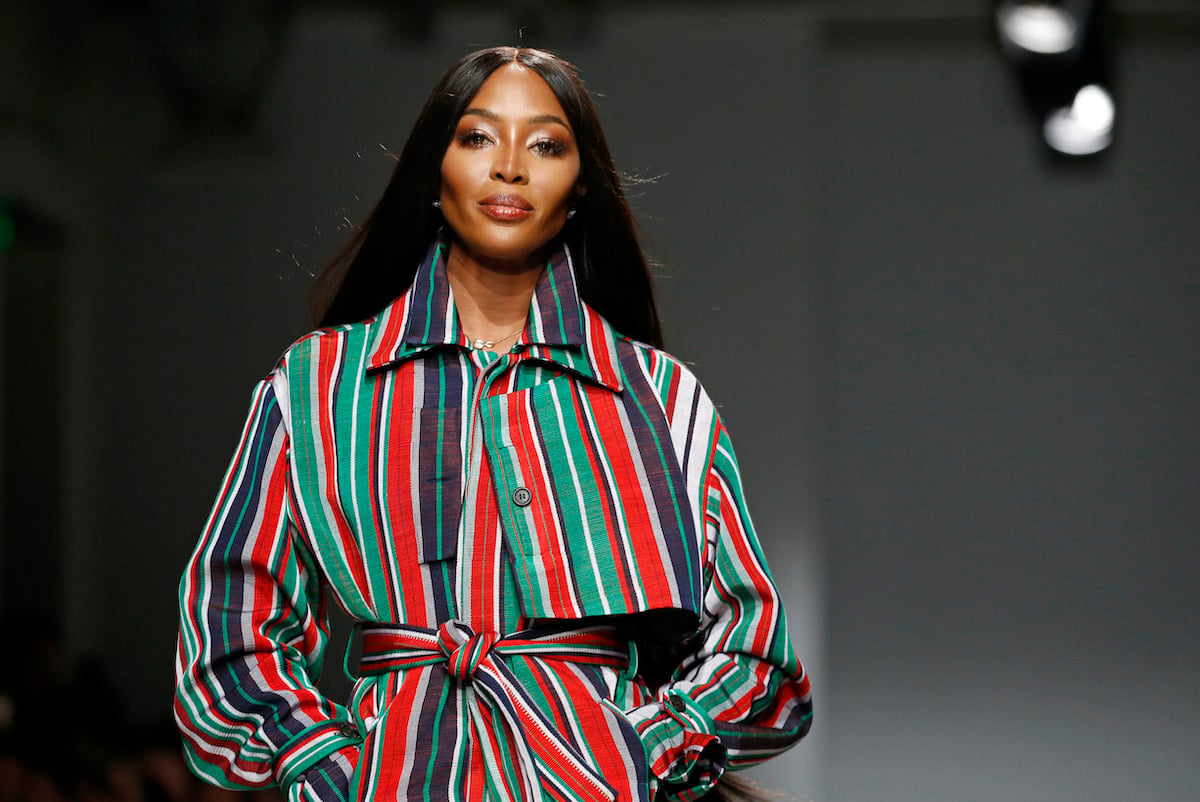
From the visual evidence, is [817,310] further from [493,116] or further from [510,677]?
[510,677]

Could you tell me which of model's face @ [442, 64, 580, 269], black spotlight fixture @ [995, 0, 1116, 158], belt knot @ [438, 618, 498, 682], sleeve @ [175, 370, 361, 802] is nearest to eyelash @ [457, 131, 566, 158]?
model's face @ [442, 64, 580, 269]

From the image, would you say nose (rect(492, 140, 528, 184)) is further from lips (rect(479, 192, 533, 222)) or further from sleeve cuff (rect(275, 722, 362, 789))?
sleeve cuff (rect(275, 722, 362, 789))

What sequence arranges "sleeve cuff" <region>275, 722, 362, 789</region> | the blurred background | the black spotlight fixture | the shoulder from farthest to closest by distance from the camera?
the blurred background
the black spotlight fixture
the shoulder
"sleeve cuff" <region>275, 722, 362, 789</region>

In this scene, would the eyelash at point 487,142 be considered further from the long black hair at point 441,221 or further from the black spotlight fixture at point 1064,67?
the black spotlight fixture at point 1064,67

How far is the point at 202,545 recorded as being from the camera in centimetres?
121

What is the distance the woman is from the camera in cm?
116

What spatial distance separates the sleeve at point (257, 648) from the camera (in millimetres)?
1147

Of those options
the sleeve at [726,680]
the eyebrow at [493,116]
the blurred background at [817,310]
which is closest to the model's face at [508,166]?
the eyebrow at [493,116]

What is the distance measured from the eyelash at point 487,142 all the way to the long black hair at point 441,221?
1 centimetres

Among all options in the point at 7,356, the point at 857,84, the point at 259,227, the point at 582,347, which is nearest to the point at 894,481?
the point at 857,84

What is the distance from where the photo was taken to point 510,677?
3.84ft

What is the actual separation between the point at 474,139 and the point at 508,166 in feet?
0.15

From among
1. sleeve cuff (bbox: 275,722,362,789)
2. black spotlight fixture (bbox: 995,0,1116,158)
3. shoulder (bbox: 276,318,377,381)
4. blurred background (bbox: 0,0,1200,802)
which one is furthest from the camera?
blurred background (bbox: 0,0,1200,802)

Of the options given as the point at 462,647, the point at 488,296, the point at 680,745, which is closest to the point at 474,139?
the point at 488,296
